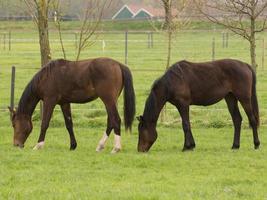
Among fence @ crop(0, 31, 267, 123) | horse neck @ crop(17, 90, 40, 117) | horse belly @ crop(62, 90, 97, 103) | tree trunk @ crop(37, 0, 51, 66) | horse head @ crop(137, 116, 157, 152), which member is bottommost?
fence @ crop(0, 31, 267, 123)

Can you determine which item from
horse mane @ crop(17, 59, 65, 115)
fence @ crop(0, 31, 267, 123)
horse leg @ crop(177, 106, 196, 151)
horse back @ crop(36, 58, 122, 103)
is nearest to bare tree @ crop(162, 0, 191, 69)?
fence @ crop(0, 31, 267, 123)

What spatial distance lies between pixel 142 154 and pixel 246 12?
607cm

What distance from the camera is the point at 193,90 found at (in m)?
11.6

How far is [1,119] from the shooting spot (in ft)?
53.2

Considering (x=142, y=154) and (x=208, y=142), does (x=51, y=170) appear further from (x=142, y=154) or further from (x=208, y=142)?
(x=208, y=142)

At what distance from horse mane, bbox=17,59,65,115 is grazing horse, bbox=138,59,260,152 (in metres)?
2.02

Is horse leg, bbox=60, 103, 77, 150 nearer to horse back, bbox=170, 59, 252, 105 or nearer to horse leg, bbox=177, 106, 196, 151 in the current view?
horse leg, bbox=177, 106, 196, 151

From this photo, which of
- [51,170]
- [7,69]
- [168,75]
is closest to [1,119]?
[168,75]

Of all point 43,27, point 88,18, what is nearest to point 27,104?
point 43,27

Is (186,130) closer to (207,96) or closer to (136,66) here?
(207,96)

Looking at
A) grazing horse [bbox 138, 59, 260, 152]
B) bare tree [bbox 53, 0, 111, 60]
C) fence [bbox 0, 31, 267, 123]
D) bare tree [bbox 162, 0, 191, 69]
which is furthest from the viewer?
fence [bbox 0, 31, 267, 123]

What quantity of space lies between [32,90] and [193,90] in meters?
3.20

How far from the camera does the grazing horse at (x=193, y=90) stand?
11.5 m

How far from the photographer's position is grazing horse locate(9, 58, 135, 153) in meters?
11.4
